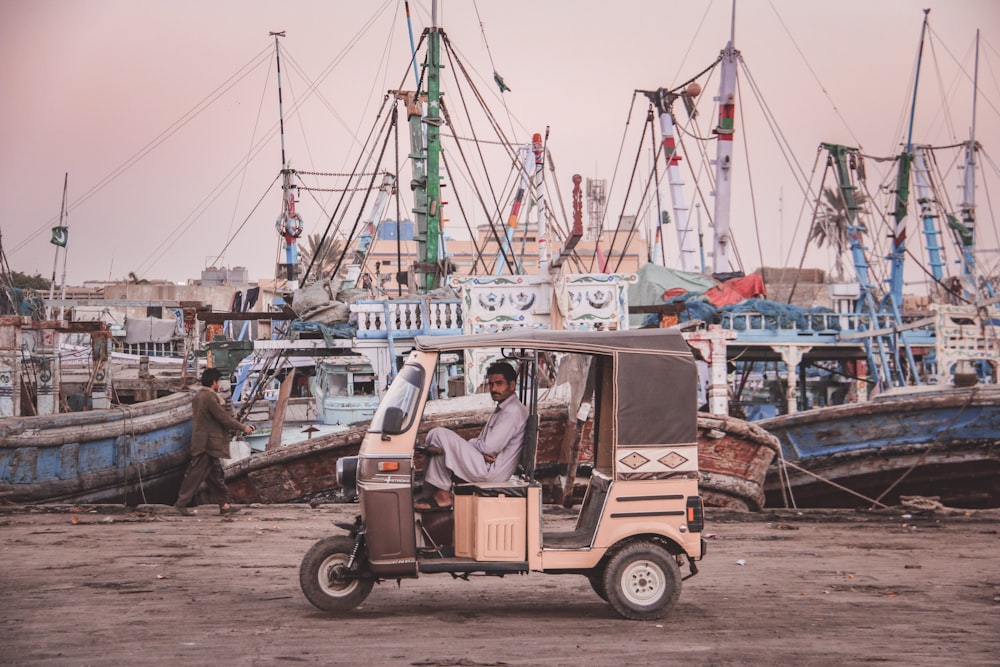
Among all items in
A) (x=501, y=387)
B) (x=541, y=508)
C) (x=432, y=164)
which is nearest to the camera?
(x=541, y=508)

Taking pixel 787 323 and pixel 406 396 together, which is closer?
pixel 406 396

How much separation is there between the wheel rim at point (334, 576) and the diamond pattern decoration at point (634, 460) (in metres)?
2.03

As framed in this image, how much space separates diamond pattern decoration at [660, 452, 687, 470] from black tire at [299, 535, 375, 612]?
2188 millimetres

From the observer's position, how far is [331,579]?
668 centimetres

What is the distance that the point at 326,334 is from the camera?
68.5 feet

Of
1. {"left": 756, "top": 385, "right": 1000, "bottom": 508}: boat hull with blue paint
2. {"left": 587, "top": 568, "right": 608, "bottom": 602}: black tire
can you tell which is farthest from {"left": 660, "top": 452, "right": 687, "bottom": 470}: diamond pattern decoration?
{"left": 756, "top": 385, "right": 1000, "bottom": 508}: boat hull with blue paint

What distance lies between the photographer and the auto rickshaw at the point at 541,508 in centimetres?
657

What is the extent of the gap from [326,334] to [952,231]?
22.5 m

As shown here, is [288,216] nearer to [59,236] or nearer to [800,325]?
[59,236]

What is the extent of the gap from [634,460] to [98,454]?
11.7 metres

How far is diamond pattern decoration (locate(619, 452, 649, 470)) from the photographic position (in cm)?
678

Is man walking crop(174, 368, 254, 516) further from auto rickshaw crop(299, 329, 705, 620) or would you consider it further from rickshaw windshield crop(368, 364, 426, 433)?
rickshaw windshield crop(368, 364, 426, 433)

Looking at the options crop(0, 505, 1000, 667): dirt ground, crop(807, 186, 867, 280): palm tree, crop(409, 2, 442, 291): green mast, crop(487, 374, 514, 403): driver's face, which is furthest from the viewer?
crop(807, 186, 867, 280): palm tree

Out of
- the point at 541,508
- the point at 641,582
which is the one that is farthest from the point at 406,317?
the point at 641,582
